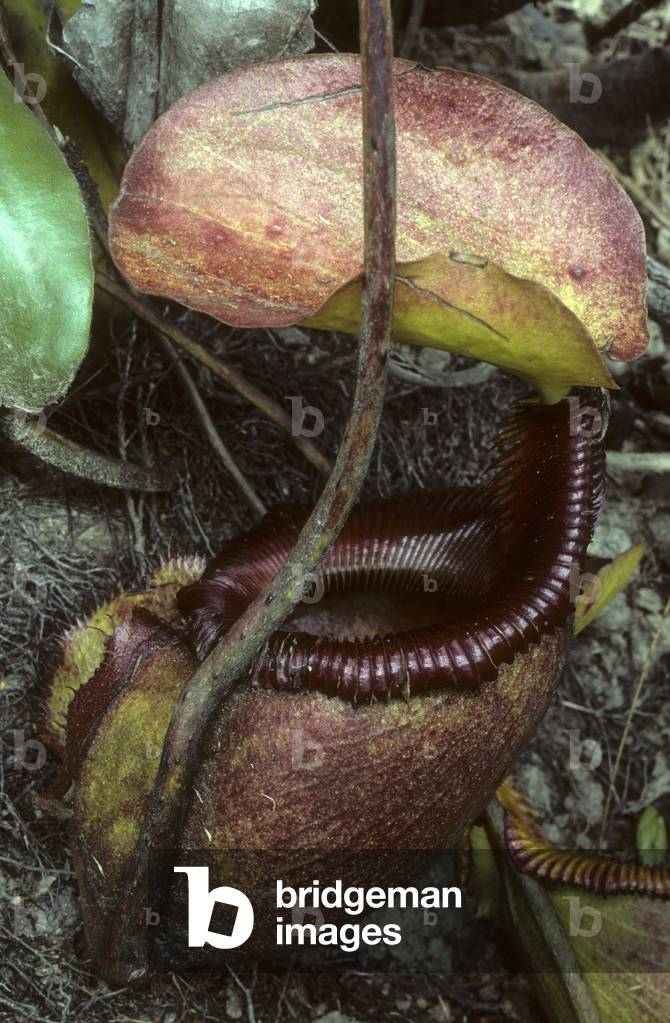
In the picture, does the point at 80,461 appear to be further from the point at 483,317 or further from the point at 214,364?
the point at 483,317

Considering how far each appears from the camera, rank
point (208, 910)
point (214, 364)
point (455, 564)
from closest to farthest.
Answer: point (208, 910)
point (455, 564)
point (214, 364)

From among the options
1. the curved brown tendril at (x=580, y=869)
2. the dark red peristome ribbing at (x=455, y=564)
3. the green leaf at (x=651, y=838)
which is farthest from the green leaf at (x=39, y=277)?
the green leaf at (x=651, y=838)

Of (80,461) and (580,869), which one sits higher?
(80,461)

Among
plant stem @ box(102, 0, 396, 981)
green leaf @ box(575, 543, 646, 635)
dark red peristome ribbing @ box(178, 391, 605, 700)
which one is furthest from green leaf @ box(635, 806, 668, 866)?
plant stem @ box(102, 0, 396, 981)

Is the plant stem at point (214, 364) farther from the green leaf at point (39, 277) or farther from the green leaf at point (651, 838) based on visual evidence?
the green leaf at point (651, 838)

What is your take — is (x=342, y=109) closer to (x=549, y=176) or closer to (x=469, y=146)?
(x=469, y=146)

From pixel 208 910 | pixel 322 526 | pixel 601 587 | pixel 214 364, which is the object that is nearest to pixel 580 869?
pixel 601 587

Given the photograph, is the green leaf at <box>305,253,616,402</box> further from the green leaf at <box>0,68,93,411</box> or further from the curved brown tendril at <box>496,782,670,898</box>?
the curved brown tendril at <box>496,782,670,898</box>

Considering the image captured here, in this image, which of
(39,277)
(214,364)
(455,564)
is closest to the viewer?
(39,277)
